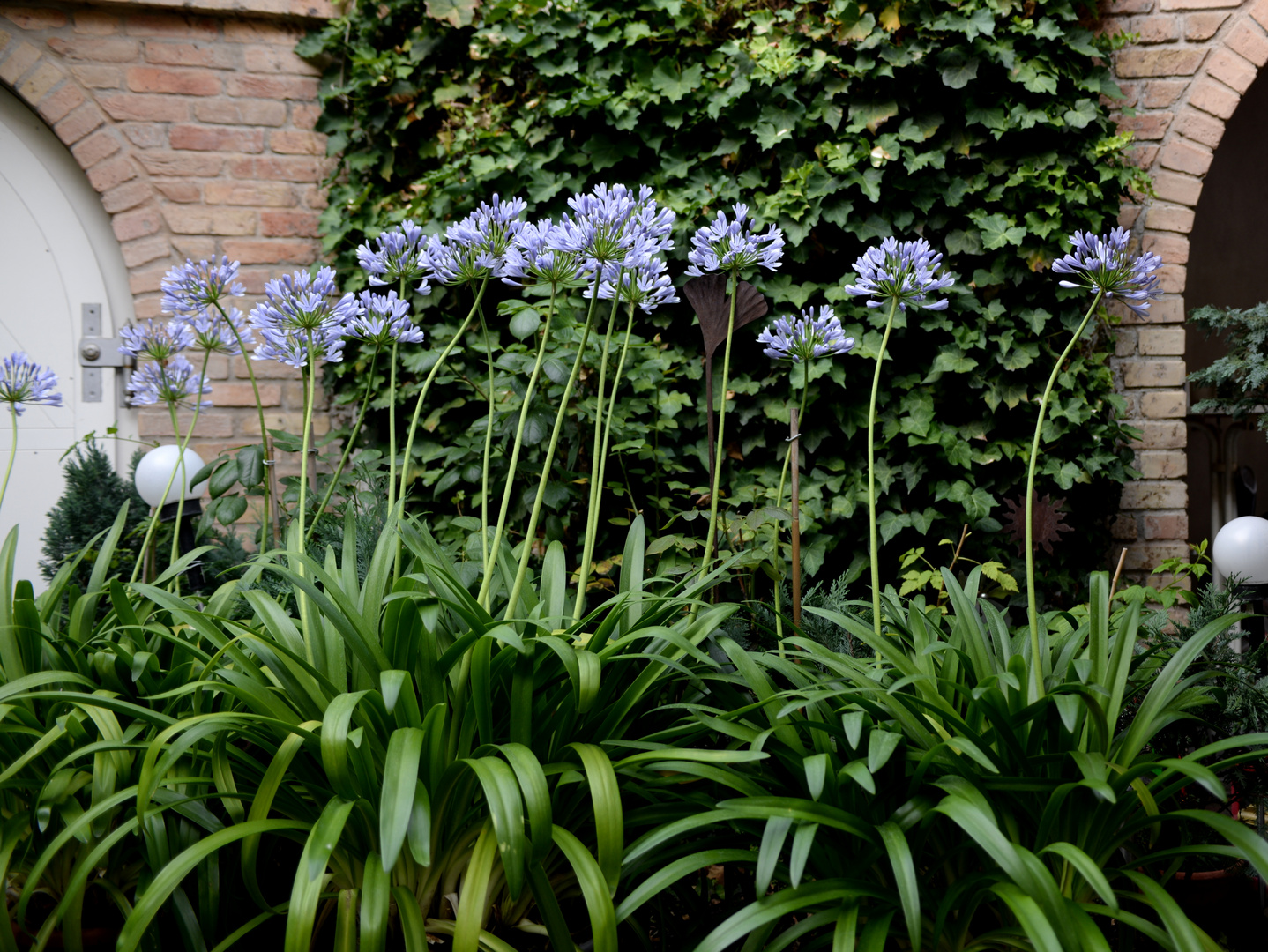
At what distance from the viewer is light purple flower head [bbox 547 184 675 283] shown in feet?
4.91

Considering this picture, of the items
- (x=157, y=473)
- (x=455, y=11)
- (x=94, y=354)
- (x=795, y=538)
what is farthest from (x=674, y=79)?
(x=94, y=354)

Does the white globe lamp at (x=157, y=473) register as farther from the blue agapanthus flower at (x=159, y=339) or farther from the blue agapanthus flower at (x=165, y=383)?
the blue agapanthus flower at (x=159, y=339)

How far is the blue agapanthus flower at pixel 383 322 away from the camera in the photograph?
1.73 meters

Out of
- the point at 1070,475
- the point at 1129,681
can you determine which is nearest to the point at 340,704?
the point at 1129,681

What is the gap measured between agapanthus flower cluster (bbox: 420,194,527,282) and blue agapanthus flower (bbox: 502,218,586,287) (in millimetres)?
21

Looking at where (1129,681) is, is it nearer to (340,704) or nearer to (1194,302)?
(340,704)

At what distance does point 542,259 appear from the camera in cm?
155

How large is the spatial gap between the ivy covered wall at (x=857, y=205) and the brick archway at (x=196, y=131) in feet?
2.29

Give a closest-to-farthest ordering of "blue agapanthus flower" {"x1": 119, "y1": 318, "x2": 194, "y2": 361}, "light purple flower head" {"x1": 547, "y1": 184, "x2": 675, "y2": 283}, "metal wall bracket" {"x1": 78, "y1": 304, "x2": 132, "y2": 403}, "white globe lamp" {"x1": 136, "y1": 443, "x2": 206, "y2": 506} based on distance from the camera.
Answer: "light purple flower head" {"x1": 547, "y1": 184, "x2": 675, "y2": 283}
"blue agapanthus flower" {"x1": 119, "y1": 318, "x2": 194, "y2": 361}
"white globe lamp" {"x1": 136, "y1": 443, "x2": 206, "y2": 506}
"metal wall bracket" {"x1": 78, "y1": 304, "x2": 132, "y2": 403}

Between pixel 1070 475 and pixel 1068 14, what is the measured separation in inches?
57.0

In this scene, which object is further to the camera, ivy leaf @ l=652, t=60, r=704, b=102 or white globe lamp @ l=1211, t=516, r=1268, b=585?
ivy leaf @ l=652, t=60, r=704, b=102

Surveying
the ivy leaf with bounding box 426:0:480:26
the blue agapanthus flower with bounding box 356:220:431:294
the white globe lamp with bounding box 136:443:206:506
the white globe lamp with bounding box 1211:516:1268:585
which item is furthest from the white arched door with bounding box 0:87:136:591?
the white globe lamp with bounding box 1211:516:1268:585

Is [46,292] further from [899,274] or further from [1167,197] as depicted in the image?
[1167,197]

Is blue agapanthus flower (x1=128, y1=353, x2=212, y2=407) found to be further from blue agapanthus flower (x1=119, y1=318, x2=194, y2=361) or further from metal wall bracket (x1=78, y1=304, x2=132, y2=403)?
metal wall bracket (x1=78, y1=304, x2=132, y2=403)
